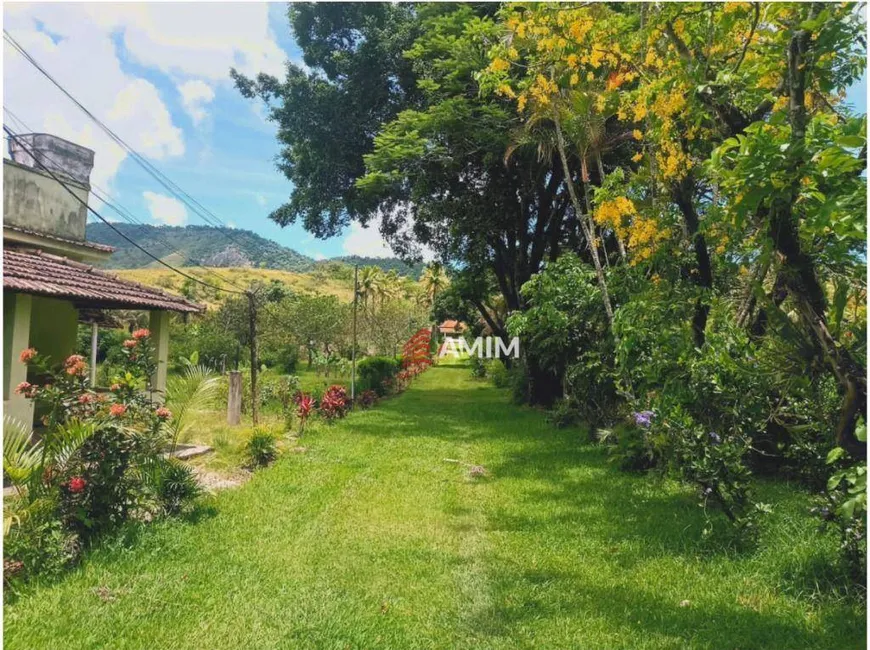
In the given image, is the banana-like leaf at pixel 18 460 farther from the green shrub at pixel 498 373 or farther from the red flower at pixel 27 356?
the green shrub at pixel 498 373

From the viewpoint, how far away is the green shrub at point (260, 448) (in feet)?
29.0

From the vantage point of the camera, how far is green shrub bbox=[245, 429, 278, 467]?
8.84m

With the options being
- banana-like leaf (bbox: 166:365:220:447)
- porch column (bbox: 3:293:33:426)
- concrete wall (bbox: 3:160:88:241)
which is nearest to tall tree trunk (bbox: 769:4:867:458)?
banana-like leaf (bbox: 166:365:220:447)

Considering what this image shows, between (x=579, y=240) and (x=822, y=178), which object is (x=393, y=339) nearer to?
(x=579, y=240)

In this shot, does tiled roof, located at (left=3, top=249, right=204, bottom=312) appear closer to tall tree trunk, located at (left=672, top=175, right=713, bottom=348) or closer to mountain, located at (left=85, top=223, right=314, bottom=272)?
tall tree trunk, located at (left=672, top=175, right=713, bottom=348)

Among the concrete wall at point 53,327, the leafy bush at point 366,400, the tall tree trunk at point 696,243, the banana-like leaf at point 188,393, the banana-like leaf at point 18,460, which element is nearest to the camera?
the banana-like leaf at point 18,460

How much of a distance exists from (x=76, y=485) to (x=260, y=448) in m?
4.13

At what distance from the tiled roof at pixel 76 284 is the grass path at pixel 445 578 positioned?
141 inches

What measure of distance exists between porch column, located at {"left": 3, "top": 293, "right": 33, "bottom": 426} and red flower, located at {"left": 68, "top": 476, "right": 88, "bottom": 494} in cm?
362

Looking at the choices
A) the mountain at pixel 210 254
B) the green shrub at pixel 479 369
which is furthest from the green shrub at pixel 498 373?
the mountain at pixel 210 254

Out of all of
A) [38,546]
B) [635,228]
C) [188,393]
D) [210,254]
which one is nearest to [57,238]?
[188,393]

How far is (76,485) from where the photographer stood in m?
4.79

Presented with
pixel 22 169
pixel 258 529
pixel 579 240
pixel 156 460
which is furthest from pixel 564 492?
pixel 22 169

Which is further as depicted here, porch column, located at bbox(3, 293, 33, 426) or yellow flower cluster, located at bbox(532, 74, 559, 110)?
porch column, located at bbox(3, 293, 33, 426)
